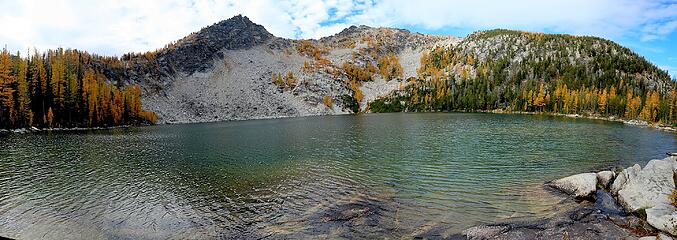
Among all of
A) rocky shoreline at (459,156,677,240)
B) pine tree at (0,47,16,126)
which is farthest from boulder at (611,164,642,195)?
pine tree at (0,47,16,126)

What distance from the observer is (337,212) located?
2459 centimetres

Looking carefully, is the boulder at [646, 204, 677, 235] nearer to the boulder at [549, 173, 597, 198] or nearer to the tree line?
the boulder at [549, 173, 597, 198]

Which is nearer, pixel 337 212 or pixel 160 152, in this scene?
pixel 337 212

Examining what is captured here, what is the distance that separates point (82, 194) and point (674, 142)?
281 feet

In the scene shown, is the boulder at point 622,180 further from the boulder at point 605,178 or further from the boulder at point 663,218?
the boulder at point 663,218

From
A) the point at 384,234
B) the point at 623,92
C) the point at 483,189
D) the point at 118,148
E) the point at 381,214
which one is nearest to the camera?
the point at 384,234

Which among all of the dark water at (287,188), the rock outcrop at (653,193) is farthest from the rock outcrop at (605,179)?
the dark water at (287,188)

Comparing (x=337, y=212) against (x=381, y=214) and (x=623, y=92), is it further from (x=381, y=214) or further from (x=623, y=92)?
(x=623, y=92)

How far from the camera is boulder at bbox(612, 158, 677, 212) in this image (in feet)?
76.6

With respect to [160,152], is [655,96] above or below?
above

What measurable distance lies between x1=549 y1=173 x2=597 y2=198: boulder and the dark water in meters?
1.52

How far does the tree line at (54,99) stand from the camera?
9369cm

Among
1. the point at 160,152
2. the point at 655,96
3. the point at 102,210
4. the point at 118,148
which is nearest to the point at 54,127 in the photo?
the point at 118,148

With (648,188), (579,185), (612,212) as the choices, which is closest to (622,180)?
(648,188)
